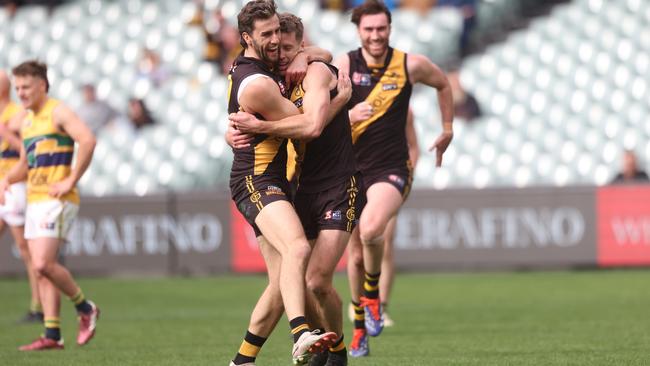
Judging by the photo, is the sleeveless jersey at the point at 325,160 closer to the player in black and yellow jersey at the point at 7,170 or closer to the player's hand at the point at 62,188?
the player's hand at the point at 62,188

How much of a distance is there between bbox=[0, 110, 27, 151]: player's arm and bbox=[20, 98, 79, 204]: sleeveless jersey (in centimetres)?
131

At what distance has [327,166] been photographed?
268 inches

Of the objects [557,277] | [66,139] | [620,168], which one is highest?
[66,139]

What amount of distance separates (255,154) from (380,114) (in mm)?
2772

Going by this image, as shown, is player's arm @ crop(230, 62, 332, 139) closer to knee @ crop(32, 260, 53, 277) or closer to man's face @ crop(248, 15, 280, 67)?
man's face @ crop(248, 15, 280, 67)

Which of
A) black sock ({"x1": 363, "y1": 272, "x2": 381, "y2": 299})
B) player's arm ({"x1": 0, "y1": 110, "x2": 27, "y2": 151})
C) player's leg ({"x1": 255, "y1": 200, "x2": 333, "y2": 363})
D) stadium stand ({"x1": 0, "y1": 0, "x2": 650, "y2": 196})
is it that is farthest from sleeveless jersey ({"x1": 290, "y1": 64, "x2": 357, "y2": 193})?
stadium stand ({"x1": 0, "y1": 0, "x2": 650, "y2": 196})

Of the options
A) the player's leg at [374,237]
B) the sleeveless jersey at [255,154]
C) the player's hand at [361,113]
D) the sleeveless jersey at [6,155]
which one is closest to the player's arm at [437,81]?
the player's leg at [374,237]

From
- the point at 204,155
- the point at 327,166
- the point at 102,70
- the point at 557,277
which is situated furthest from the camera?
the point at 102,70

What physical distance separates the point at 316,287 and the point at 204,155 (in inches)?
504

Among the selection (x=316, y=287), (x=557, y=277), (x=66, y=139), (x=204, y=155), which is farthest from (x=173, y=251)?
(x=316, y=287)

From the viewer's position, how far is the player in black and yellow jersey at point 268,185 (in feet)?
20.5

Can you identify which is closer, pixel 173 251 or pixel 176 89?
pixel 173 251

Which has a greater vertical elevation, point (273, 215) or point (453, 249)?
point (273, 215)

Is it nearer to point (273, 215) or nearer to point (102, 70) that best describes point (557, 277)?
point (102, 70)
